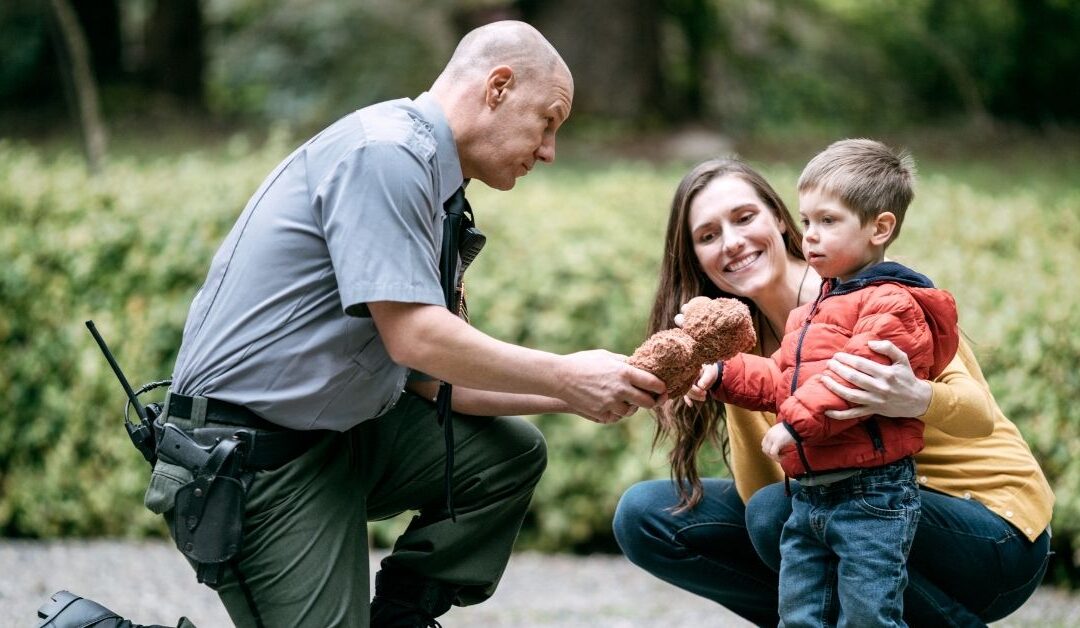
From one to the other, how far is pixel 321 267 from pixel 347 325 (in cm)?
15

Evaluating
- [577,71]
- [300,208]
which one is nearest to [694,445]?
[300,208]

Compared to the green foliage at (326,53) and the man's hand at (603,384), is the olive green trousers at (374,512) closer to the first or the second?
the man's hand at (603,384)

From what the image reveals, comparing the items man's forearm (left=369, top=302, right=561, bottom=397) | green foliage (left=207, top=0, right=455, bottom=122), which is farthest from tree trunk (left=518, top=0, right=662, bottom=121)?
man's forearm (left=369, top=302, right=561, bottom=397)

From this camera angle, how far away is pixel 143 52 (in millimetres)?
16406

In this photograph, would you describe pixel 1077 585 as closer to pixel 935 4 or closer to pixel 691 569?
pixel 691 569

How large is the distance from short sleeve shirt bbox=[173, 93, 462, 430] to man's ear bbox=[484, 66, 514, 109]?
0.43ft

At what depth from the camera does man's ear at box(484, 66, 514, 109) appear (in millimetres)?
2936

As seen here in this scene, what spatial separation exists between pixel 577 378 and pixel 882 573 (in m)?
0.84

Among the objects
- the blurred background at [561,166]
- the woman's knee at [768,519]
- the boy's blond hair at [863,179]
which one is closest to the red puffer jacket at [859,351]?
the boy's blond hair at [863,179]

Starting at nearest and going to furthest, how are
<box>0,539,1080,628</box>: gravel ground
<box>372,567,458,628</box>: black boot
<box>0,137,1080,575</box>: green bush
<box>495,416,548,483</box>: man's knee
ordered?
1. <box>372,567,458,628</box>: black boot
2. <box>495,416,548,483</box>: man's knee
3. <box>0,539,1080,628</box>: gravel ground
4. <box>0,137,1080,575</box>: green bush

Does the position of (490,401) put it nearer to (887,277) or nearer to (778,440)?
(778,440)

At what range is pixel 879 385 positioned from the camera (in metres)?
2.69

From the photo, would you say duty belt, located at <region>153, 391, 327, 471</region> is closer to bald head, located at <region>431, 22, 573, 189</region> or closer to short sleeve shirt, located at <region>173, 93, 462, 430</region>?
short sleeve shirt, located at <region>173, 93, 462, 430</region>

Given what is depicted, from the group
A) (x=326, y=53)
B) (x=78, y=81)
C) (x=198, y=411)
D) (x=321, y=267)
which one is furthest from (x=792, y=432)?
(x=326, y=53)
